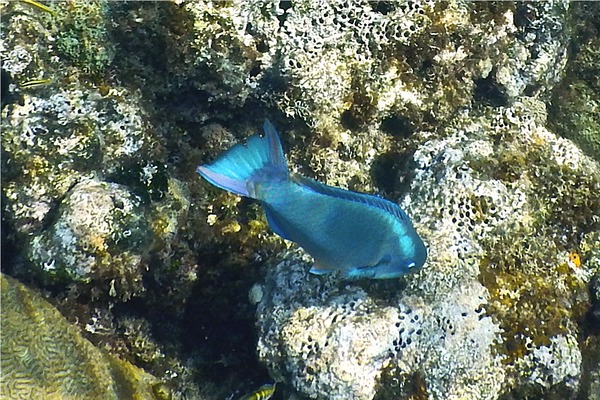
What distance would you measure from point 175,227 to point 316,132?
1.16 meters

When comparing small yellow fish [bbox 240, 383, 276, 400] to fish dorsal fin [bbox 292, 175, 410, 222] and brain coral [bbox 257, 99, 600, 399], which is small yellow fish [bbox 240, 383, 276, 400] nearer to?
brain coral [bbox 257, 99, 600, 399]

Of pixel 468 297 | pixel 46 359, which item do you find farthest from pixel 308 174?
pixel 46 359

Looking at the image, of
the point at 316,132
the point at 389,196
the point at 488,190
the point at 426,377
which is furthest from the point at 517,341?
the point at 316,132

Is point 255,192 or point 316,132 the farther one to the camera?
point 316,132

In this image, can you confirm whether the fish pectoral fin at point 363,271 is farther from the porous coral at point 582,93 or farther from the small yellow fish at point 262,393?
the porous coral at point 582,93

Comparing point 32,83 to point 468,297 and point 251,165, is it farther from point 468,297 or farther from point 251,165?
point 468,297

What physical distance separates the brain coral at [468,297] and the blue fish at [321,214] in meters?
0.53

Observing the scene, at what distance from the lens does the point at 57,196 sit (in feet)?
11.6

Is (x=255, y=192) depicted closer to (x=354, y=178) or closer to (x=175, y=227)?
(x=175, y=227)

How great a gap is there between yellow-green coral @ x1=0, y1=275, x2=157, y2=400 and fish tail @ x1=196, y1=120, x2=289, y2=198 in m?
1.51

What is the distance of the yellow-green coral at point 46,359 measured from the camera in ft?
9.51

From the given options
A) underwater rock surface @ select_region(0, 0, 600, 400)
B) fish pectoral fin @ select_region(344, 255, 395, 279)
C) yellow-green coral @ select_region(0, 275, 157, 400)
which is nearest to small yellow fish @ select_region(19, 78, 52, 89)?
underwater rock surface @ select_region(0, 0, 600, 400)

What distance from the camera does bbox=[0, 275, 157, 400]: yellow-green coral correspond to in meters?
2.90

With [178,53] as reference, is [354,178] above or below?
below
